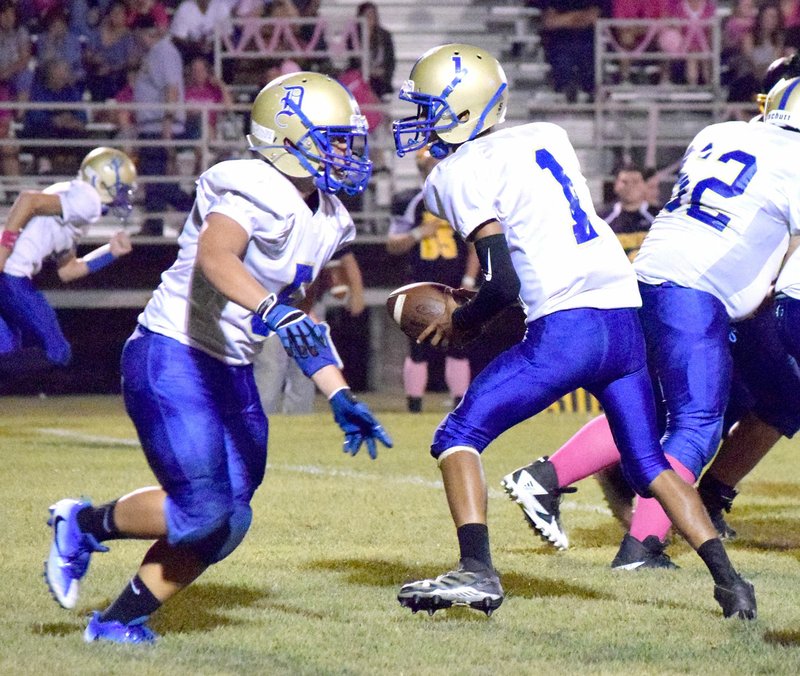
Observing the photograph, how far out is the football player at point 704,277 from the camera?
455 cm

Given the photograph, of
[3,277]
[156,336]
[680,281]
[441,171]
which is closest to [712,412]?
[680,281]

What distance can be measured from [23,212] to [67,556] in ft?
16.0

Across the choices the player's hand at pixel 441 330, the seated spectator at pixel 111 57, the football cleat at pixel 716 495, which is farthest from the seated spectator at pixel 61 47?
the player's hand at pixel 441 330

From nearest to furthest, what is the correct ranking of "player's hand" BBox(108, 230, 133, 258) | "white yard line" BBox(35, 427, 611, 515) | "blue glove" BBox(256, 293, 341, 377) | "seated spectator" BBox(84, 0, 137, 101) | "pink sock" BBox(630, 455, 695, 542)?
"blue glove" BBox(256, 293, 341, 377)
"pink sock" BBox(630, 455, 695, 542)
"white yard line" BBox(35, 427, 611, 515)
"player's hand" BBox(108, 230, 133, 258)
"seated spectator" BBox(84, 0, 137, 101)

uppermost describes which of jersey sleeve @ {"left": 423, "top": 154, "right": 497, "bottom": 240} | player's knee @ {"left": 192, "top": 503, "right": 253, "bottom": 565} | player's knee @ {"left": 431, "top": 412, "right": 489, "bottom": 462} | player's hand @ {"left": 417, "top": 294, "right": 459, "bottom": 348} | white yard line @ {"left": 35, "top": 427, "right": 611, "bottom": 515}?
Result: jersey sleeve @ {"left": 423, "top": 154, "right": 497, "bottom": 240}

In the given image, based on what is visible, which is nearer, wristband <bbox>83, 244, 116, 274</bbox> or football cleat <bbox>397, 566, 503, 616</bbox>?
football cleat <bbox>397, 566, 503, 616</bbox>

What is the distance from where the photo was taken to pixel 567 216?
13.3 ft

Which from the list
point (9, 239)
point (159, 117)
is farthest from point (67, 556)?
point (159, 117)

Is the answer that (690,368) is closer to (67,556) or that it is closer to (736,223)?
(736,223)

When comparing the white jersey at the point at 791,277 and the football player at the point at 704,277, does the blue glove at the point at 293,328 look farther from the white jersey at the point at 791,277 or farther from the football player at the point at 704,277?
the white jersey at the point at 791,277

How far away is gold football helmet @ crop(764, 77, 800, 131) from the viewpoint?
4801mm

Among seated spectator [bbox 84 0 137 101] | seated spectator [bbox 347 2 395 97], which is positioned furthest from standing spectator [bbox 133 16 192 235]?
seated spectator [bbox 347 2 395 97]

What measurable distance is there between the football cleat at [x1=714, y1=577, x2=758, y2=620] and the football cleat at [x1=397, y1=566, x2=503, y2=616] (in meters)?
0.62

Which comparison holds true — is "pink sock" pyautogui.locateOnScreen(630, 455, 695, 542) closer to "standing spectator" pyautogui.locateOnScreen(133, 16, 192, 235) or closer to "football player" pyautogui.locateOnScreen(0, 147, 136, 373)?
"football player" pyautogui.locateOnScreen(0, 147, 136, 373)
